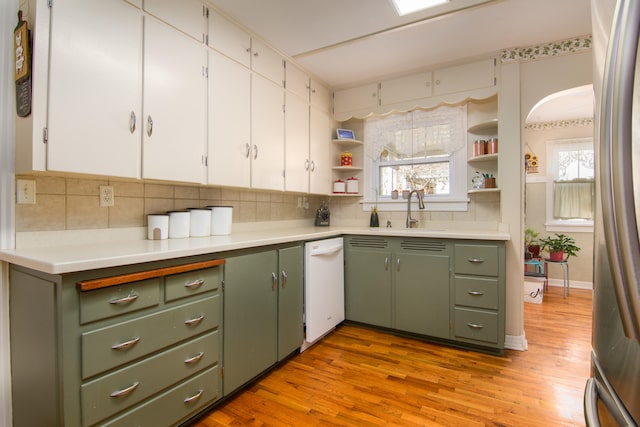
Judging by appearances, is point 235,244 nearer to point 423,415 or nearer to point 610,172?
point 423,415

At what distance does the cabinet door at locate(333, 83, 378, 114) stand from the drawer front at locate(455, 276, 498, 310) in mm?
1908

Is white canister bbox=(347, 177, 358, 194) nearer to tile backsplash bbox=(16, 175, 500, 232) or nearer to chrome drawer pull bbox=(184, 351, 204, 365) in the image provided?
tile backsplash bbox=(16, 175, 500, 232)

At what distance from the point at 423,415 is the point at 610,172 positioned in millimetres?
1685

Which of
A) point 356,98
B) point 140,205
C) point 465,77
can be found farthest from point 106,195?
point 465,77

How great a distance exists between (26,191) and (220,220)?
103cm

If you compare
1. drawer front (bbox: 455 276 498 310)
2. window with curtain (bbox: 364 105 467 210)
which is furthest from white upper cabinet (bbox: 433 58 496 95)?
drawer front (bbox: 455 276 498 310)

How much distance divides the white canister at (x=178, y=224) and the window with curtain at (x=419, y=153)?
Result: 206 cm

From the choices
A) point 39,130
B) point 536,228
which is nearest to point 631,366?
point 39,130

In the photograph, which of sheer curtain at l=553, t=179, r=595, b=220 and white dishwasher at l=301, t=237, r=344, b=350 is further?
sheer curtain at l=553, t=179, r=595, b=220

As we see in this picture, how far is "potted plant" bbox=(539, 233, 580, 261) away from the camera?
13.7 ft

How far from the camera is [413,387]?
1988 mm

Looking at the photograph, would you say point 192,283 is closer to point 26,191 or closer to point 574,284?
point 26,191

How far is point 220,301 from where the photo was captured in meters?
1.72

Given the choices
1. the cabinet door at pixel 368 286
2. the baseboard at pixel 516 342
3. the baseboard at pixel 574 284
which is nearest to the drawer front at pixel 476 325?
the baseboard at pixel 516 342
